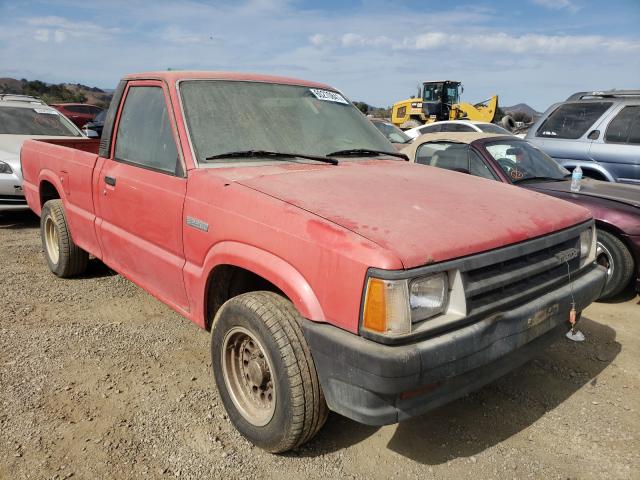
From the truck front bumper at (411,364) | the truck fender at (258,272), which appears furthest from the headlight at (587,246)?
the truck fender at (258,272)

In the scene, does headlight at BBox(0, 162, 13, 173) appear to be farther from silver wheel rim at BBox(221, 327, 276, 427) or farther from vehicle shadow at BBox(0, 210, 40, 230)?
silver wheel rim at BBox(221, 327, 276, 427)

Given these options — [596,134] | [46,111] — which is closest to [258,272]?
[596,134]

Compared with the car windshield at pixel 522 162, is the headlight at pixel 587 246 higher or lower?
lower

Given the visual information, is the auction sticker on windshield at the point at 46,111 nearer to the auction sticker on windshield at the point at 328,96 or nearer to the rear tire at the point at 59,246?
the rear tire at the point at 59,246

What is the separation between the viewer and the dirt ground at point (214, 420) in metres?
2.43

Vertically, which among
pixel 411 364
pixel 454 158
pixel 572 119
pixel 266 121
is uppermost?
pixel 266 121

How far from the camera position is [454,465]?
2451 millimetres

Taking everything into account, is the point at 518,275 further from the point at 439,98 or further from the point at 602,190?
the point at 439,98

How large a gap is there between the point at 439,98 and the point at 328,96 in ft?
69.5

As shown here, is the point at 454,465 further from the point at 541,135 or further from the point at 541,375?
the point at 541,135

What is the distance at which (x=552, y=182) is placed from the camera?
5234 millimetres

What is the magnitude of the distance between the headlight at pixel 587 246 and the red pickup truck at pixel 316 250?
0.04ft

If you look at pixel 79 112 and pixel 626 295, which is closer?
pixel 626 295

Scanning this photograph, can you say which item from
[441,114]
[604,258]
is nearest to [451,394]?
[604,258]
